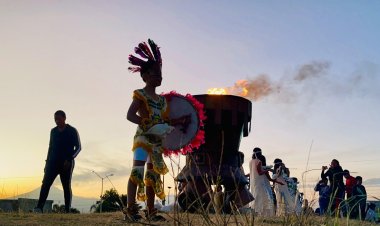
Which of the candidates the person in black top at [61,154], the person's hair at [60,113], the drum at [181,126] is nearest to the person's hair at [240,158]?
the person in black top at [61,154]

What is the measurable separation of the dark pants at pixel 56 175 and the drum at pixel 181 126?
102 inches

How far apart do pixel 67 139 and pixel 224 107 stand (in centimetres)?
249

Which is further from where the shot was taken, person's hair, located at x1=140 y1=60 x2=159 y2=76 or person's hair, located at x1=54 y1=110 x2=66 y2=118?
person's hair, located at x1=54 y1=110 x2=66 y2=118

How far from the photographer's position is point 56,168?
7676 mm

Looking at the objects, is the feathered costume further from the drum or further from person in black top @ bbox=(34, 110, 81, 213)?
person in black top @ bbox=(34, 110, 81, 213)

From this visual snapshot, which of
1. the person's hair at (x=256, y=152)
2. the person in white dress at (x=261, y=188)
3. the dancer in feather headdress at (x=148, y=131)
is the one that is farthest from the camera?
the person in white dress at (x=261, y=188)

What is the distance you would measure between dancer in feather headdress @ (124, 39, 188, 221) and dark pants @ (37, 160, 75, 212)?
2797 mm

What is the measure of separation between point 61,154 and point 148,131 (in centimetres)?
293

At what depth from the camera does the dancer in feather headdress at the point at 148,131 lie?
5133 millimetres

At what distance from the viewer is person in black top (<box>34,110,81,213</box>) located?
25.0 feet

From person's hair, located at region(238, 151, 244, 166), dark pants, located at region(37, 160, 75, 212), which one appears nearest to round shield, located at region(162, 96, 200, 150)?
dark pants, located at region(37, 160, 75, 212)

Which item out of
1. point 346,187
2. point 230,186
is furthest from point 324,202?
point 230,186

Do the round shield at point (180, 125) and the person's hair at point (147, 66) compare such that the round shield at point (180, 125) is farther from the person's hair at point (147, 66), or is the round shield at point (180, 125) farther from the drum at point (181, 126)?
the person's hair at point (147, 66)

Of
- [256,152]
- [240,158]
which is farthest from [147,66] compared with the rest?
[256,152]
